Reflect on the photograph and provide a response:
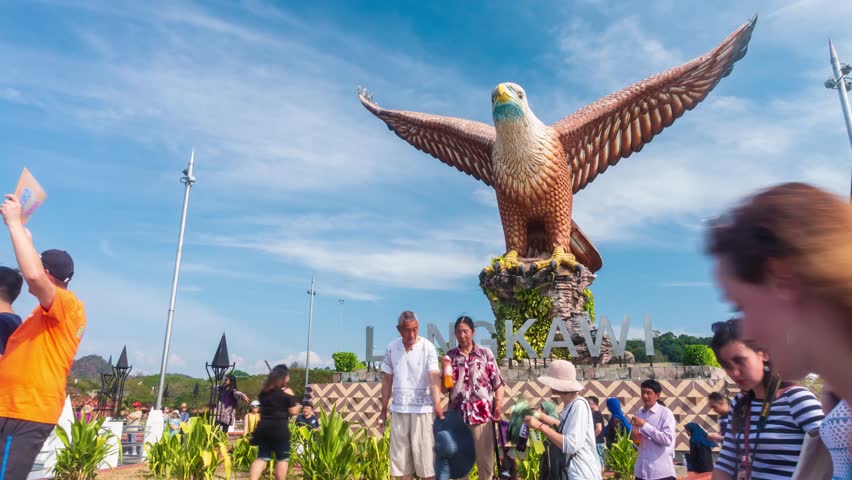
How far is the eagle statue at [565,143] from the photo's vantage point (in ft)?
35.2

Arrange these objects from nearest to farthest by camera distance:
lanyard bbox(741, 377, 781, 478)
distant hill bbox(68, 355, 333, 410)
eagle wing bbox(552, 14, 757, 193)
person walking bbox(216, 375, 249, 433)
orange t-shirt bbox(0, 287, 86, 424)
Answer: lanyard bbox(741, 377, 781, 478) → orange t-shirt bbox(0, 287, 86, 424) → person walking bbox(216, 375, 249, 433) → eagle wing bbox(552, 14, 757, 193) → distant hill bbox(68, 355, 333, 410)

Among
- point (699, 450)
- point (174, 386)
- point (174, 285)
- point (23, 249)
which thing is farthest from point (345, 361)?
point (174, 386)

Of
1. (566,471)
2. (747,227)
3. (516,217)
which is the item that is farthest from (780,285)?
(516,217)

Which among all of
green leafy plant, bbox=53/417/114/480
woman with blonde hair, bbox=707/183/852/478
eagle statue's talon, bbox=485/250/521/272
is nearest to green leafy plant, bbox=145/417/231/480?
green leafy plant, bbox=53/417/114/480

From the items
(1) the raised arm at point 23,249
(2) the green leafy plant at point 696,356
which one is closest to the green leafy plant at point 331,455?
(1) the raised arm at point 23,249

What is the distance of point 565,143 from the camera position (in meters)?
11.5

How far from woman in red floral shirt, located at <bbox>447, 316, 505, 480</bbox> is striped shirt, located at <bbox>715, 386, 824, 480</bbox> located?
2.21m

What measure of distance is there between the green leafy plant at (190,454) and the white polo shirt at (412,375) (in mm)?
2036

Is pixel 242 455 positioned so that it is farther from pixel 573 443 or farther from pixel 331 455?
pixel 573 443

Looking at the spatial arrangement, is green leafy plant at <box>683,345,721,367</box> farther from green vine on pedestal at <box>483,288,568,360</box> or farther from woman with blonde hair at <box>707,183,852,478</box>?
woman with blonde hair at <box>707,183,852,478</box>

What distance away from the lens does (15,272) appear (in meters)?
2.95

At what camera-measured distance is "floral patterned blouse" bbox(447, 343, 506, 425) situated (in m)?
3.96

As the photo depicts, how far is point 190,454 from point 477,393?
3080mm

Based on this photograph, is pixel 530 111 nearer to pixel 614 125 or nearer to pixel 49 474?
pixel 614 125
